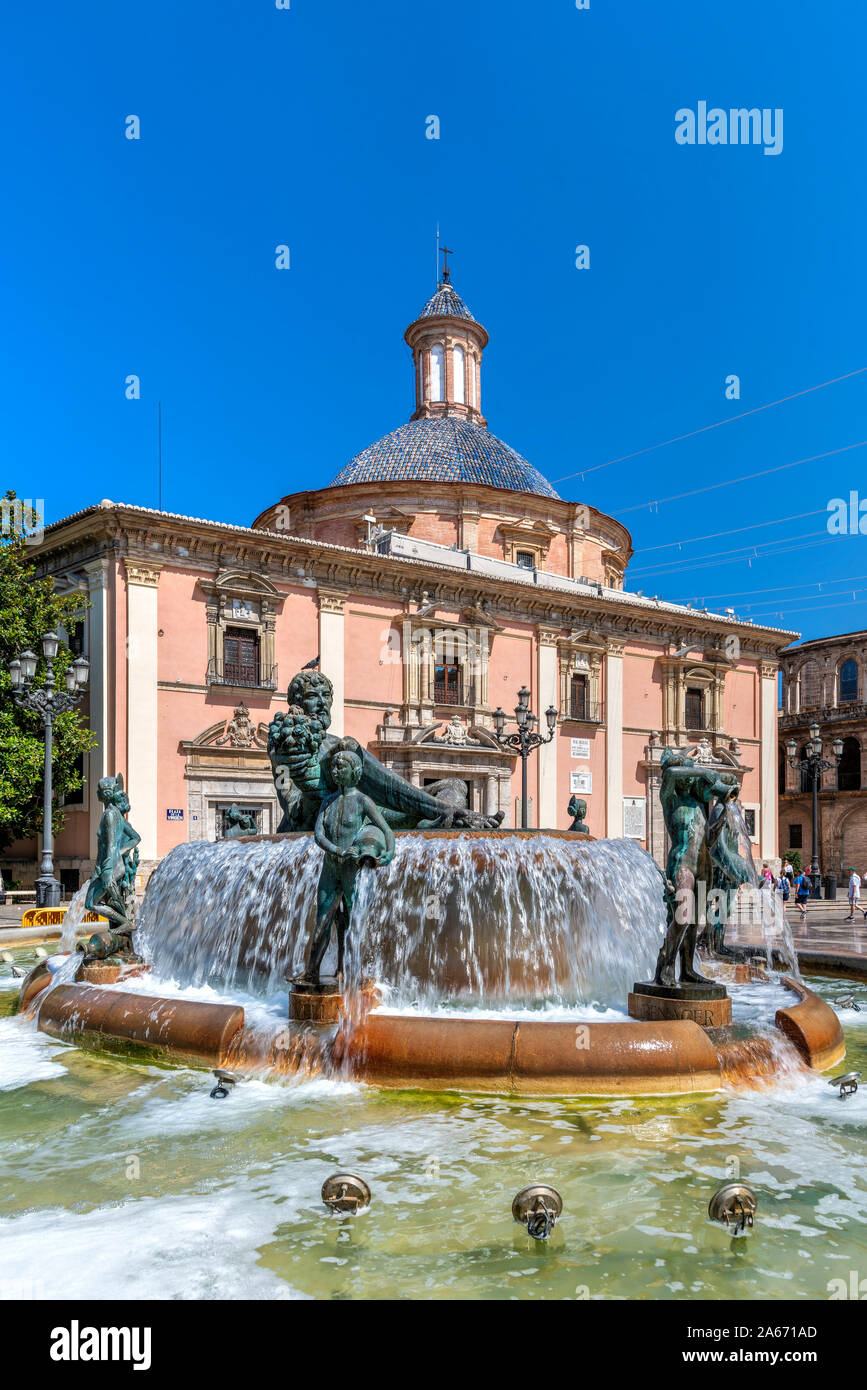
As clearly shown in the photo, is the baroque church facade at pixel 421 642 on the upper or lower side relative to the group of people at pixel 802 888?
upper

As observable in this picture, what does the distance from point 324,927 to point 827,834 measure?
37635mm

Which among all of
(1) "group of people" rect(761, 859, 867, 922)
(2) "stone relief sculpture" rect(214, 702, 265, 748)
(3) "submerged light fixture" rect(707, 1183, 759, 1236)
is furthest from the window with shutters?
(3) "submerged light fixture" rect(707, 1183, 759, 1236)

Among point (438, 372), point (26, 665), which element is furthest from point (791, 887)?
point (438, 372)

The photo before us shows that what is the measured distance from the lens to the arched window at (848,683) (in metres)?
41.1

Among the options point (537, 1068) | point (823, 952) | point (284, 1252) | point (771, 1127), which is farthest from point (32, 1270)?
point (823, 952)

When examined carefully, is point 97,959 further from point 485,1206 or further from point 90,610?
point 90,610

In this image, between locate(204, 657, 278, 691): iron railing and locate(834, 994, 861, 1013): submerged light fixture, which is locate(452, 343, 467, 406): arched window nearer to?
locate(204, 657, 278, 691): iron railing

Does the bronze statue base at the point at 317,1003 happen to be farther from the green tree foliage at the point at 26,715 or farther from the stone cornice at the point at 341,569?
the stone cornice at the point at 341,569

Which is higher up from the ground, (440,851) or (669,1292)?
(440,851)

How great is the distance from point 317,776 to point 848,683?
125 feet

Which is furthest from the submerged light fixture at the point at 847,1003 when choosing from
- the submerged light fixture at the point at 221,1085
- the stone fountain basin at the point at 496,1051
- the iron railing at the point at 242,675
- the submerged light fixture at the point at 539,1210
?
the iron railing at the point at 242,675

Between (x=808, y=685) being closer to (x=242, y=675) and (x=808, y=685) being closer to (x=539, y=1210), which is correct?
(x=242, y=675)

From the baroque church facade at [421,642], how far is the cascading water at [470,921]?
44.3ft

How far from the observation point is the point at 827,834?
3941 centimetres
